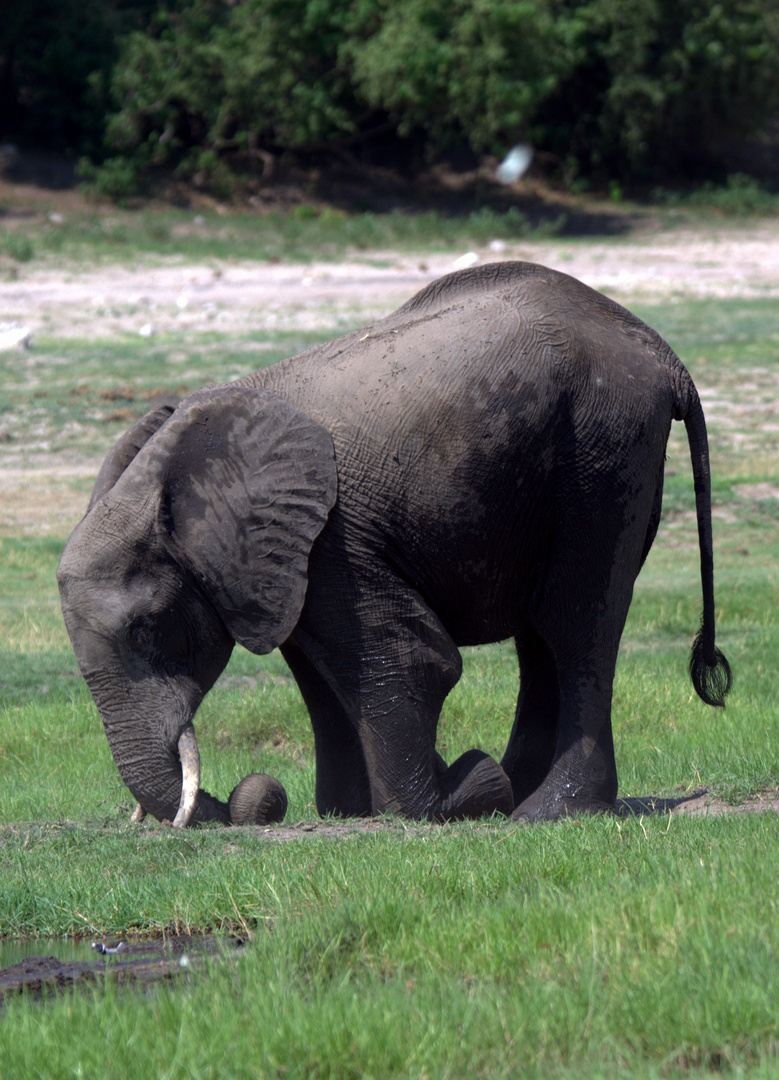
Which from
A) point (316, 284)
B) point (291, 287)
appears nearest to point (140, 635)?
point (291, 287)

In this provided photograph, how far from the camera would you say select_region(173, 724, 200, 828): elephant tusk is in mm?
5648

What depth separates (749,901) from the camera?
13.0 ft

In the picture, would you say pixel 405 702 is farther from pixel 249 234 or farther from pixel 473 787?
pixel 249 234

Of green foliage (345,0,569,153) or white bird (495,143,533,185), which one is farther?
white bird (495,143,533,185)

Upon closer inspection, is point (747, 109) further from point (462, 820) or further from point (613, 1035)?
point (613, 1035)

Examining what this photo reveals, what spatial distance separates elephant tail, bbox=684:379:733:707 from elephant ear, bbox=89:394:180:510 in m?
2.32

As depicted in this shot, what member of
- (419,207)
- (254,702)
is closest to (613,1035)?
(254,702)

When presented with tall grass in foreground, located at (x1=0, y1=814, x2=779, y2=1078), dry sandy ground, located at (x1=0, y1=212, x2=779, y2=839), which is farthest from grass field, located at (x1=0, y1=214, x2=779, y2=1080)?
dry sandy ground, located at (x1=0, y1=212, x2=779, y2=839)

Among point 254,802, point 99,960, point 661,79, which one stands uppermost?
point 661,79

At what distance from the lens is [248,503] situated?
19.0 feet

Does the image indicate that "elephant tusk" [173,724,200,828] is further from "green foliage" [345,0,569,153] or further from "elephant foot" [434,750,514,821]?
"green foliage" [345,0,569,153]

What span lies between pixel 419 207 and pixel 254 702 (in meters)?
27.5

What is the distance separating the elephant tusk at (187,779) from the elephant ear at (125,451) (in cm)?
108

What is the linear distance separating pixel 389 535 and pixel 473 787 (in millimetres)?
1161
